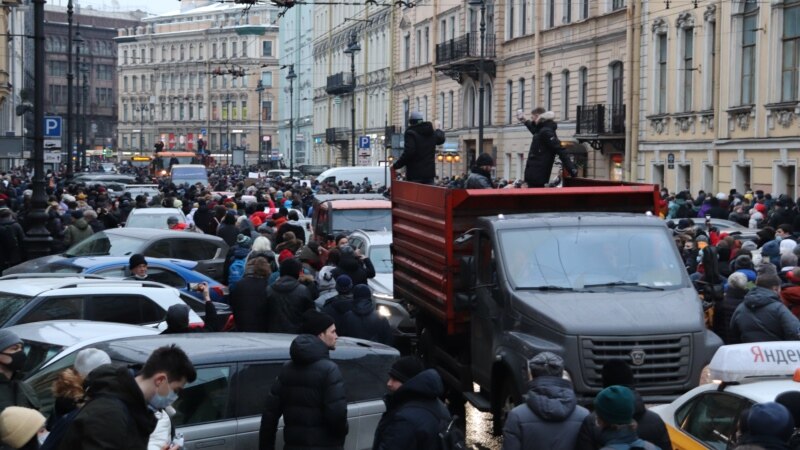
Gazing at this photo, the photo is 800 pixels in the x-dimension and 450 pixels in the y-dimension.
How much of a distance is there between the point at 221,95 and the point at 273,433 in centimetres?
13661

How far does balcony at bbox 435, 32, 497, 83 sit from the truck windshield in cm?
4492

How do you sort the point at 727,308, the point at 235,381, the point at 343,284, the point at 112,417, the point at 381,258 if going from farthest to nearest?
the point at 381,258 < the point at 727,308 < the point at 343,284 < the point at 235,381 < the point at 112,417

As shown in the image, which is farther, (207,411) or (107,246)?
(107,246)

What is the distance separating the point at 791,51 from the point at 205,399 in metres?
27.5

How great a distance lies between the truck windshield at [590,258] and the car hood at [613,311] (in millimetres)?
168

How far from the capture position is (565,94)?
48.7 meters

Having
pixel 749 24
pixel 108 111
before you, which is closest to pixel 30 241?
pixel 749 24

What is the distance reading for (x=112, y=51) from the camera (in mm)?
171375

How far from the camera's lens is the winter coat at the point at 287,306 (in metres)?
12.8

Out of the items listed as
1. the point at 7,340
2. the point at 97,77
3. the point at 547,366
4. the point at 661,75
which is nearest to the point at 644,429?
the point at 547,366

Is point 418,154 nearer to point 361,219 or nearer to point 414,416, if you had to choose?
point 361,219

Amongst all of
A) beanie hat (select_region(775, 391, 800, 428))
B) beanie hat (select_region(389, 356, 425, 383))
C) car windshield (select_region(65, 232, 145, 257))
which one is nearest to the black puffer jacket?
beanie hat (select_region(389, 356, 425, 383))

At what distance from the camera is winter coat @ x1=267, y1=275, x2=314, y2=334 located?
42.0ft

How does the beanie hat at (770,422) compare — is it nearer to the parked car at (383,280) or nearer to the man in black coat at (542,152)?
the man in black coat at (542,152)
